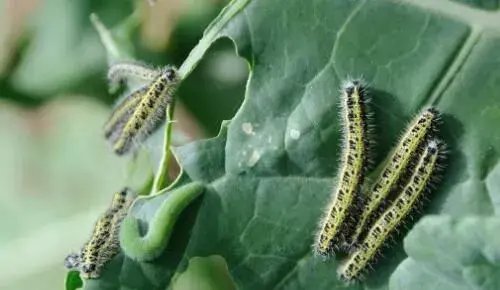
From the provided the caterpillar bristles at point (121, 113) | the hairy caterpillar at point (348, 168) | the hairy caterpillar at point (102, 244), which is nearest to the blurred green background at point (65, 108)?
the caterpillar bristles at point (121, 113)

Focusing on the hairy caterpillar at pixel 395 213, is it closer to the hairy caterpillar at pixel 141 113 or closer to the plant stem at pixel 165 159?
the plant stem at pixel 165 159

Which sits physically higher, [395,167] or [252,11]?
[252,11]

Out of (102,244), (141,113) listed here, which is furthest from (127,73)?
(102,244)

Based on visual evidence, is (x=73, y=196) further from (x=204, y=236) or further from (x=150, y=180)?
(x=204, y=236)

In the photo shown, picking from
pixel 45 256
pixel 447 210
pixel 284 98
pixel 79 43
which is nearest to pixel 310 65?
pixel 284 98

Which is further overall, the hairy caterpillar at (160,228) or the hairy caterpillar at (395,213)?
the hairy caterpillar at (160,228)

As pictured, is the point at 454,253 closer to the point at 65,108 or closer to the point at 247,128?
the point at 247,128

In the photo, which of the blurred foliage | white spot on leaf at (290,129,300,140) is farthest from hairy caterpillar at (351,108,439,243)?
the blurred foliage
